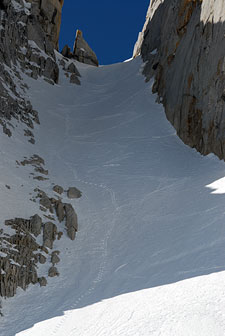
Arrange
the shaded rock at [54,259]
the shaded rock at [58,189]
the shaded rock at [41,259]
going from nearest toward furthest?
A: the shaded rock at [41,259] → the shaded rock at [54,259] → the shaded rock at [58,189]

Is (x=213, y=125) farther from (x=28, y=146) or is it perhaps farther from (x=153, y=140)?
(x=28, y=146)

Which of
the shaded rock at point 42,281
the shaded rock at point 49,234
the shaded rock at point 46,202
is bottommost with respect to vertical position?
the shaded rock at point 42,281

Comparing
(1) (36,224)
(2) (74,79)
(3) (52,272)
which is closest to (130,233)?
(3) (52,272)

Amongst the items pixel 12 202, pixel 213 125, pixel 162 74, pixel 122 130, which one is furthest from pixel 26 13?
pixel 12 202

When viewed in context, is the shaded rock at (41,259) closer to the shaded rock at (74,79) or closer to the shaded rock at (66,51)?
the shaded rock at (74,79)

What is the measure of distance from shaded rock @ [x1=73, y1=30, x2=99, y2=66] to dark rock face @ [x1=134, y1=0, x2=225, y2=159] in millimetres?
20916

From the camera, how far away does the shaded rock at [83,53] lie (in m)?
55.2

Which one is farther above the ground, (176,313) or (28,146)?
(28,146)

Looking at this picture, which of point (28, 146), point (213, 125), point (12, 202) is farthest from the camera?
point (28, 146)

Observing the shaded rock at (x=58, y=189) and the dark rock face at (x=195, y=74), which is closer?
the shaded rock at (x=58, y=189)

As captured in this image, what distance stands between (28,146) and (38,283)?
38.8ft

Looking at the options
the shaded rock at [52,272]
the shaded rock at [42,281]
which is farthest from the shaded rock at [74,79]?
the shaded rock at [42,281]

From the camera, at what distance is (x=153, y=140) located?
26438 mm

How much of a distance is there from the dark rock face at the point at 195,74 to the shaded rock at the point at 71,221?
883 cm
